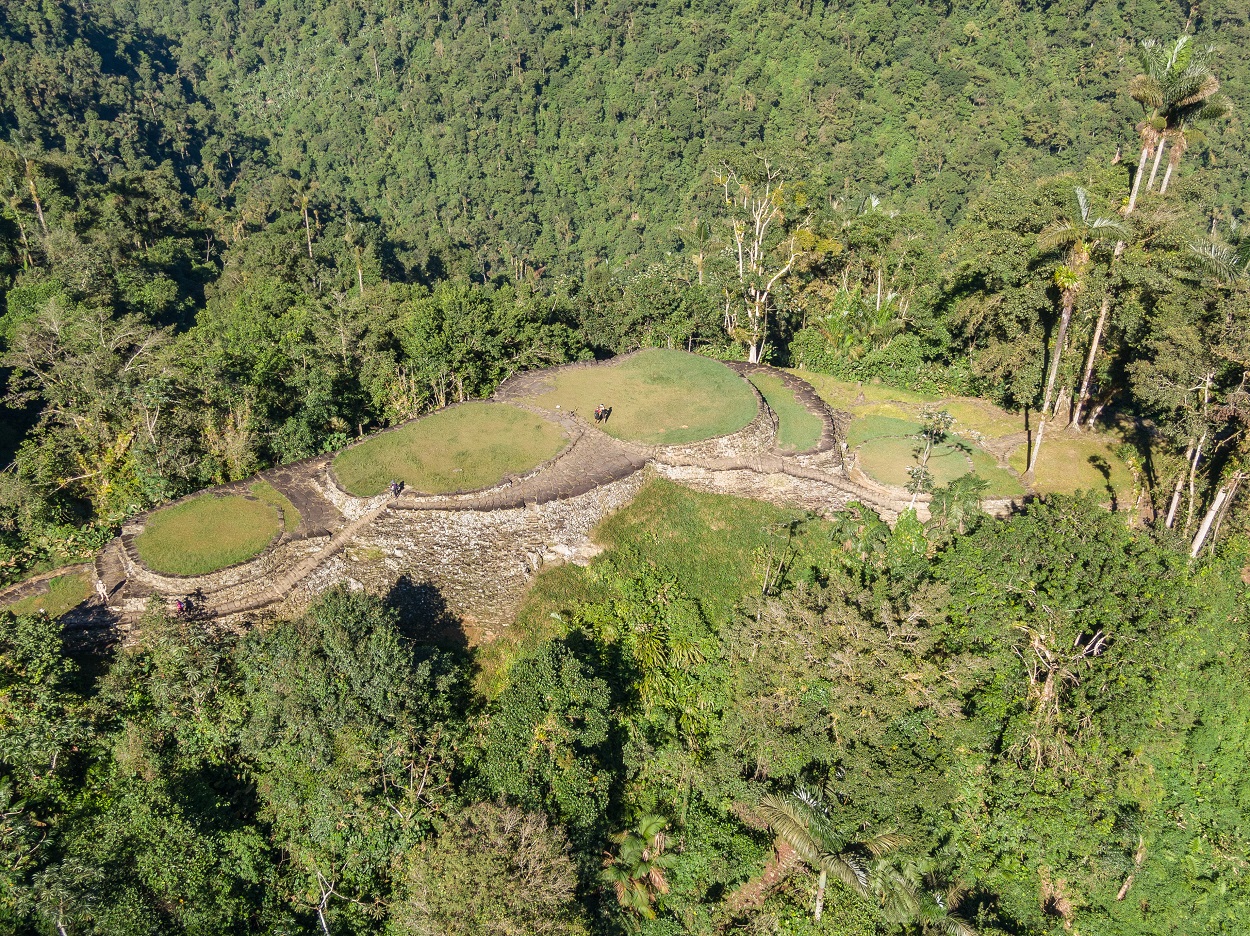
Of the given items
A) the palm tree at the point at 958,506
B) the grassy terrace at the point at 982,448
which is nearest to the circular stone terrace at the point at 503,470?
the grassy terrace at the point at 982,448

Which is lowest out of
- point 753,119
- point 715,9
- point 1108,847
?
point 1108,847

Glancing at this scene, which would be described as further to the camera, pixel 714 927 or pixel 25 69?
pixel 25 69

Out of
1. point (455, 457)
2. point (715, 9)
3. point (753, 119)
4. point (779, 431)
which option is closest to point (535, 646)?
point (455, 457)

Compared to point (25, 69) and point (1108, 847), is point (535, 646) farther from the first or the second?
point (25, 69)

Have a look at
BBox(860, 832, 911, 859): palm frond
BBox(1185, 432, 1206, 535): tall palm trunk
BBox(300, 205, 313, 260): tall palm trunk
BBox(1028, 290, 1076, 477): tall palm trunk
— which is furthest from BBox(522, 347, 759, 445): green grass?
BBox(300, 205, 313, 260): tall palm trunk

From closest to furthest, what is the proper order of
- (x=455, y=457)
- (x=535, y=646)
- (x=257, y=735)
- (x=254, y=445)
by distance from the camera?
1. (x=257, y=735)
2. (x=535, y=646)
3. (x=455, y=457)
4. (x=254, y=445)

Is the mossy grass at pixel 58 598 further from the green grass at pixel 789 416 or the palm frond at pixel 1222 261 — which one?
the palm frond at pixel 1222 261

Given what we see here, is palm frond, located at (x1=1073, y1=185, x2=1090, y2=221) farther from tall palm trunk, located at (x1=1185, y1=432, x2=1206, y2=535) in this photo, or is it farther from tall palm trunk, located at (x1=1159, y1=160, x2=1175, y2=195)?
tall palm trunk, located at (x1=1159, y1=160, x2=1175, y2=195)
